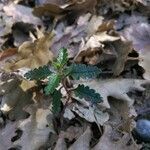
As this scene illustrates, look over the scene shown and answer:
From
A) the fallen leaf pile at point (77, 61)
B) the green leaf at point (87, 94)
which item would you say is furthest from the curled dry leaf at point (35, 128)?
the green leaf at point (87, 94)

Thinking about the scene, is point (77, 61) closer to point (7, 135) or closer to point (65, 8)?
point (65, 8)

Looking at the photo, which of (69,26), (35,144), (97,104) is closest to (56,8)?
(69,26)

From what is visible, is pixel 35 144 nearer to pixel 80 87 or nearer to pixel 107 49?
pixel 80 87

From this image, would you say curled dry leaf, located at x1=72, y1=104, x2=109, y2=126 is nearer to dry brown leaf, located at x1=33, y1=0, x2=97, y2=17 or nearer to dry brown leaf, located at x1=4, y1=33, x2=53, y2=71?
dry brown leaf, located at x1=4, y1=33, x2=53, y2=71

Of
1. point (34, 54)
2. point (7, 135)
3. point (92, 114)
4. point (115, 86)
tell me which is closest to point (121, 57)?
point (115, 86)

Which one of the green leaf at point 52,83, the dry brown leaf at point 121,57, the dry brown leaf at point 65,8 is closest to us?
the green leaf at point 52,83

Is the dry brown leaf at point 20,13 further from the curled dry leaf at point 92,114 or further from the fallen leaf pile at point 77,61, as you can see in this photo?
the curled dry leaf at point 92,114

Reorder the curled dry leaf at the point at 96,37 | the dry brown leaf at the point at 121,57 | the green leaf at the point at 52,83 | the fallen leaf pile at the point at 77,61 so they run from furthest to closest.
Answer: the curled dry leaf at the point at 96,37
the dry brown leaf at the point at 121,57
the fallen leaf pile at the point at 77,61
the green leaf at the point at 52,83
